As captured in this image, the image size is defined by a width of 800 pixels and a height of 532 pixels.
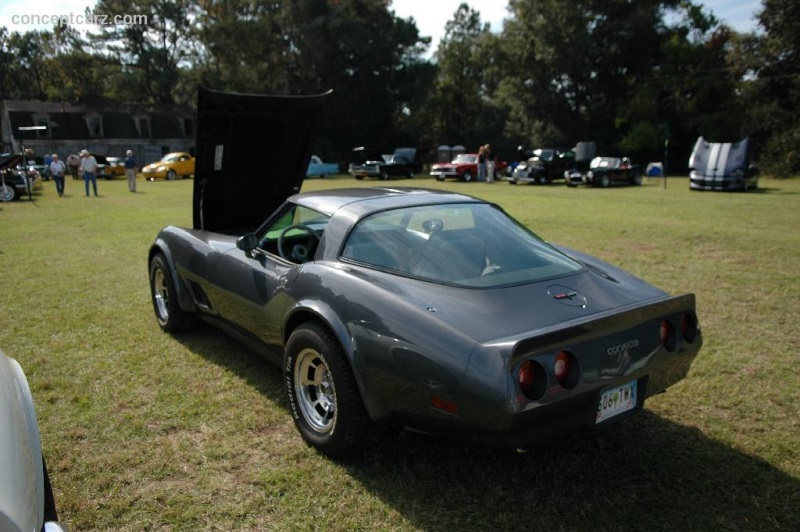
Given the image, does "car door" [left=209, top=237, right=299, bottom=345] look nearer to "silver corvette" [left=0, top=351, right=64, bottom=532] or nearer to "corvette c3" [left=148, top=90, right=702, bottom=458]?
"corvette c3" [left=148, top=90, right=702, bottom=458]

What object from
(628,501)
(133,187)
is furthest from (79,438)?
(133,187)

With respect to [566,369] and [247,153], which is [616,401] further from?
[247,153]

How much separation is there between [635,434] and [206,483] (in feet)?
7.66

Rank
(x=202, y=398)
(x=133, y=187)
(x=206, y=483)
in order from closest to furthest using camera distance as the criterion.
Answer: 1. (x=206, y=483)
2. (x=202, y=398)
3. (x=133, y=187)

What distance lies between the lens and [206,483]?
9.49 ft

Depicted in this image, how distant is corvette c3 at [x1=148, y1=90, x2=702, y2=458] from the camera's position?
2408 mm

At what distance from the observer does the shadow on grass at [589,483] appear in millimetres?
2561

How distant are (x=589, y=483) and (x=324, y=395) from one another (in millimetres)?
1411

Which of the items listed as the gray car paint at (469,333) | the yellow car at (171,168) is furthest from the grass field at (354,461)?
the yellow car at (171,168)

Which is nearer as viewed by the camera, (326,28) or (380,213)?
(380,213)

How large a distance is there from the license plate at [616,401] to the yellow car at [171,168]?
32.0m

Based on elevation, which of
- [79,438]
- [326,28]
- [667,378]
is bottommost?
[79,438]

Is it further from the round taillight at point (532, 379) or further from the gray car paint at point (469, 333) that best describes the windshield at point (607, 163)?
the round taillight at point (532, 379)

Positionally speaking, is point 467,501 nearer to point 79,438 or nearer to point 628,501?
point 628,501
